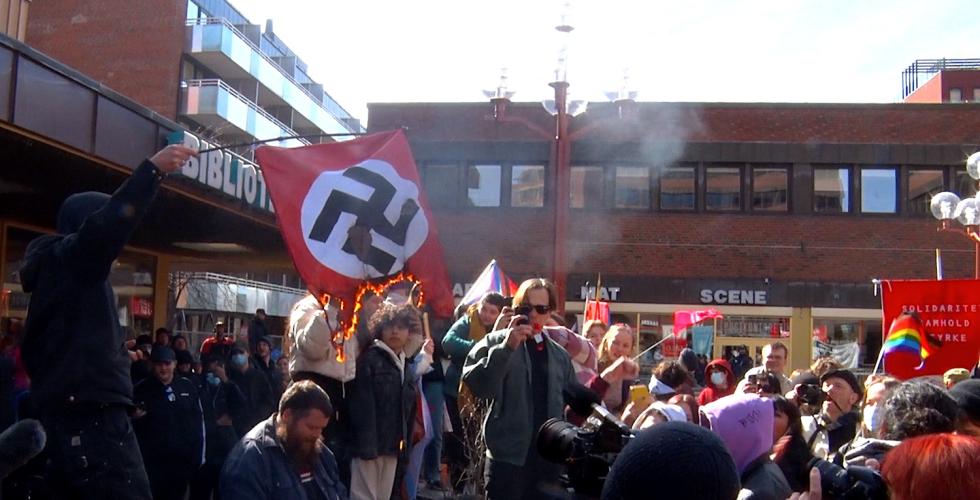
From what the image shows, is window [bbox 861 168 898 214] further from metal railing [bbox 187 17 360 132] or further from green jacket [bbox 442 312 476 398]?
metal railing [bbox 187 17 360 132]

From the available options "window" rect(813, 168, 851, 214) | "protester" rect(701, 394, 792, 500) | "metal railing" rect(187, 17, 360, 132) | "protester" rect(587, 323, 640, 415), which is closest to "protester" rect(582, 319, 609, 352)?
"protester" rect(587, 323, 640, 415)

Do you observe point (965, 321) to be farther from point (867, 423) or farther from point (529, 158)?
point (529, 158)

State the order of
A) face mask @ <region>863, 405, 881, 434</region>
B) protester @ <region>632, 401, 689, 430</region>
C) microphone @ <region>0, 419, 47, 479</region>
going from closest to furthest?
microphone @ <region>0, 419, 47, 479</region> < protester @ <region>632, 401, 689, 430</region> < face mask @ <region>863, 405, 881, 434</region>

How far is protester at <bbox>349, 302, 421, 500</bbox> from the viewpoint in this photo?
630 cm

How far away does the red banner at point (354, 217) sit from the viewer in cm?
603

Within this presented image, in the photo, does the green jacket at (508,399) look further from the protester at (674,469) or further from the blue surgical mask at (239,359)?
the blue surgical mask at (239,359)

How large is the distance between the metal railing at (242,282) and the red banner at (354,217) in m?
28.3

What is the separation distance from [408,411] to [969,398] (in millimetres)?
3615

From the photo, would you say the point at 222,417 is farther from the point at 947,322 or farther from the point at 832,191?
the point at 832,191

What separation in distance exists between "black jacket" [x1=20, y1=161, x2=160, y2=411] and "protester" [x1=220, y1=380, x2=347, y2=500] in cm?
126

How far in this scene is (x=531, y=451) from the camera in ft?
18.0

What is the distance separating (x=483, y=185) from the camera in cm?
2709

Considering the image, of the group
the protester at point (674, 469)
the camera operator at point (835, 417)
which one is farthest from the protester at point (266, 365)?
the protester at point (674, 469)

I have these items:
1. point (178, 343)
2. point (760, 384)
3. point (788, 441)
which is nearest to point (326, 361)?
point (760, 384)
